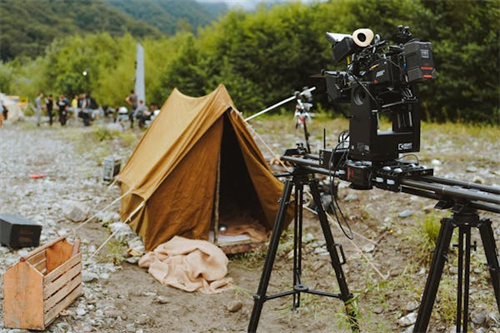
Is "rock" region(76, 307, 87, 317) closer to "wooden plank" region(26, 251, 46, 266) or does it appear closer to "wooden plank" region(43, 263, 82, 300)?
"wooden plank" region(43, 263, 82, 300)

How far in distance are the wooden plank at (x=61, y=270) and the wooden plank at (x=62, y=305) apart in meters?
0.26

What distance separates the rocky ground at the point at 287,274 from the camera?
4594 mm

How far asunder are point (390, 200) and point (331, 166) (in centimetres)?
467

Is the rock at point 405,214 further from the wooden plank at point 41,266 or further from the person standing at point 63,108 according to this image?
the person standing at point 63,108

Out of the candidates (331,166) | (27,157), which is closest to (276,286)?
(331,166)

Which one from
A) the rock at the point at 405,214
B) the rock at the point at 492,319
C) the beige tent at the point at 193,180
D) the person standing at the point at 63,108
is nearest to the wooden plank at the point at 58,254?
the beige tent at the point at 193,180

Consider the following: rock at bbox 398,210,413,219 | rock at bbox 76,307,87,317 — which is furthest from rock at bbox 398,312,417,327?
rock at bbox 76,307,87,317

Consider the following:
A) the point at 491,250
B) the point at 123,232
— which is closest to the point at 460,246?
the point at 491,250

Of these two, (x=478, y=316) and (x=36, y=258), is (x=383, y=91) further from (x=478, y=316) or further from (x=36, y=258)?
(x=36, y=258)

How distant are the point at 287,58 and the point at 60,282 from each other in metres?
21.5

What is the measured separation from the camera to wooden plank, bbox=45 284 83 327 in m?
4.08

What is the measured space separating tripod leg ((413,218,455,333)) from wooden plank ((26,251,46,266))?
3.36 metres

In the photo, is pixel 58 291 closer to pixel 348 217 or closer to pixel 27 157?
pixel 348 217

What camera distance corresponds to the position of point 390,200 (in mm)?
7652
